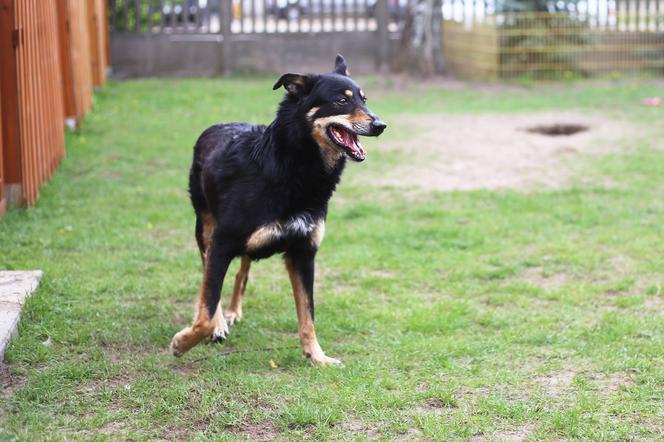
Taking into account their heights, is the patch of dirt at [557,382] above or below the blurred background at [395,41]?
below

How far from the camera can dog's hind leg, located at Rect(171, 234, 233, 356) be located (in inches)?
193

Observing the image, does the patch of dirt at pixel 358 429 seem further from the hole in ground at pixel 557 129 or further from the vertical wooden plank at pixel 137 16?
the vertical wooden plank at pixel 137 16

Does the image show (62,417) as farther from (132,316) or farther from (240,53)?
(240,53)

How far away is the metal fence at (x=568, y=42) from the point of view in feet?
55.1

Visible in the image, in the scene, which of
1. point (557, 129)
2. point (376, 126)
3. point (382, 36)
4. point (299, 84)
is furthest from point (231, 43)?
point (376, 126)

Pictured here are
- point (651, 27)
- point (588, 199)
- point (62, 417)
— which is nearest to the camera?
point (62, 417)

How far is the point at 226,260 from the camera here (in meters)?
4.96

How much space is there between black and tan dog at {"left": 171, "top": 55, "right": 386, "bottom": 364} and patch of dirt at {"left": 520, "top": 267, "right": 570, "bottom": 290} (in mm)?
2156

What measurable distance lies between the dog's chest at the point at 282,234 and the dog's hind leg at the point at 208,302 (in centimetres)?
16

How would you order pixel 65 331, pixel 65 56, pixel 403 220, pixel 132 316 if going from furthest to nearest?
pixel 65 56, pixel 403 220, pixel 132 316, pixel 65 331

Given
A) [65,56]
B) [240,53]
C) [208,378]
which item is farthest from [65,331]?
[240,53]

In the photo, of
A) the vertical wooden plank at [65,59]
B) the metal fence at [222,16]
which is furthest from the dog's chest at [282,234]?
the metal fence at [222,16]

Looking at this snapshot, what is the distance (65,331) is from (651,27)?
14.9 m

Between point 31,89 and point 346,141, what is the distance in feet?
A: 14.9
